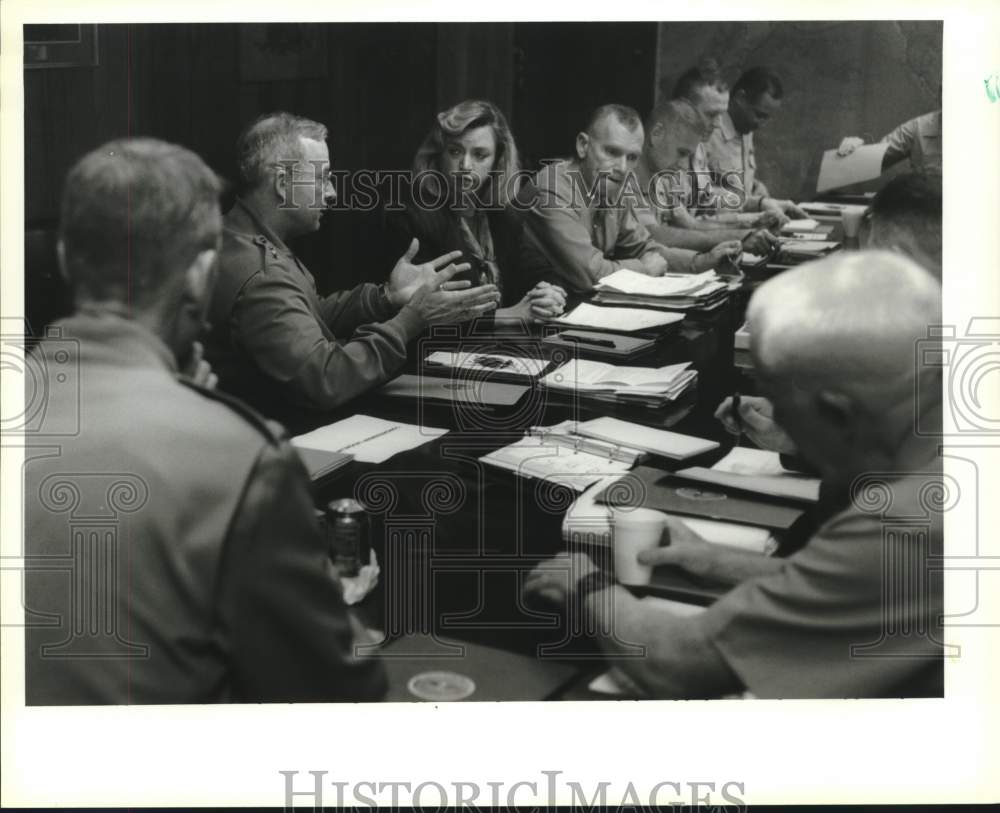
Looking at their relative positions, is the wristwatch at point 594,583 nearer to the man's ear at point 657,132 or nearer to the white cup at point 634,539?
the white cup at point 634,539

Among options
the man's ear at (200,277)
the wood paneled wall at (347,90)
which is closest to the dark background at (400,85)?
the wood paneled wall at (347,90)

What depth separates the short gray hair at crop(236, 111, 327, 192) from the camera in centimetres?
311

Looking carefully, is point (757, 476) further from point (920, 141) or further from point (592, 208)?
point (920, 141)

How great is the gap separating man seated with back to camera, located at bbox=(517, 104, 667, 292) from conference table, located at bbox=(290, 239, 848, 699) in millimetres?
227

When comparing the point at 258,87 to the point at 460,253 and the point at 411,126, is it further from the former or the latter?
the point at 460,253

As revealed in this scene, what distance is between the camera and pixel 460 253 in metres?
3.25

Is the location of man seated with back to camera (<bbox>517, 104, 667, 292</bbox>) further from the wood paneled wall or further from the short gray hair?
the short gray hair

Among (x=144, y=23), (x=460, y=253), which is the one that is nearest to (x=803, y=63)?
(x=460, y=253)

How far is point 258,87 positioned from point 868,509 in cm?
190

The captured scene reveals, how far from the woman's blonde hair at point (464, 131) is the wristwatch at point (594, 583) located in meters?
1.03

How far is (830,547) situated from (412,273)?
4.25ft

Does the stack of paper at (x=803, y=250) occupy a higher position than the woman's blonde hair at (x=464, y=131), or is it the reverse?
the woman's blonde hair at (x=464, y=131)

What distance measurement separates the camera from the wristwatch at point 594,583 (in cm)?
314

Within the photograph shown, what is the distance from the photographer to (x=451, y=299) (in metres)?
3.25
